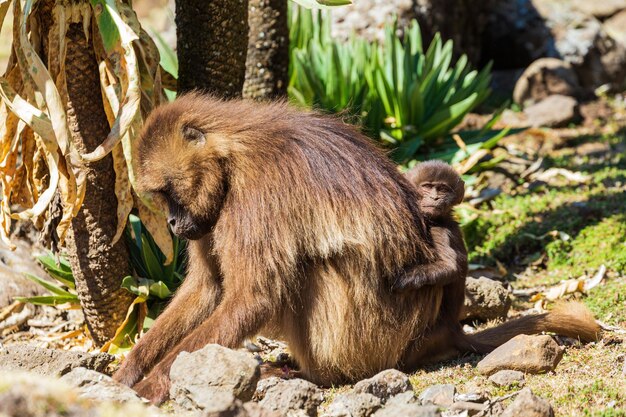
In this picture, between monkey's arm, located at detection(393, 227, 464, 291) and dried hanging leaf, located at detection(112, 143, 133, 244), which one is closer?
monkey's arm, located at detection(393, 227, 464, 291)

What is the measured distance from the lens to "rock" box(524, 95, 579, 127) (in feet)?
34.7

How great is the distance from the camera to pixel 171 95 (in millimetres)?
7285

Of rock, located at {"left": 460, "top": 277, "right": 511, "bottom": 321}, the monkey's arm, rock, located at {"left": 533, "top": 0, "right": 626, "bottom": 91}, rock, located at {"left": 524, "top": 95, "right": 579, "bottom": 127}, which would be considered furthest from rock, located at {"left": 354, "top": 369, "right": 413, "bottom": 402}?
rock, located at {"left": 533, "top": 0, "right": 626, "bottom": 91}

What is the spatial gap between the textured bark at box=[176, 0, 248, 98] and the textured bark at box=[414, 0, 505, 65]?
5.00 metres

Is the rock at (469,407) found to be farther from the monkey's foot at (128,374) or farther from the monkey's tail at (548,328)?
the monkey's foot at (128,374)

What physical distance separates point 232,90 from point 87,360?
2.33 meters

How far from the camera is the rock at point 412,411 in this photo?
11.6 ft

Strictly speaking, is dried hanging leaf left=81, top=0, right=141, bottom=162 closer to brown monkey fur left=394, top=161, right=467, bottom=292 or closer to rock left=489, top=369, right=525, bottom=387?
brown monkey fur left=394, top=161, right=467, bottom=292

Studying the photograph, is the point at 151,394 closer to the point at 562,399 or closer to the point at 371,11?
the point at 562,399

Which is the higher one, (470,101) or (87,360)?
(470,101)

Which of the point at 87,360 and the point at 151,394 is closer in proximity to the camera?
the point at 151,394

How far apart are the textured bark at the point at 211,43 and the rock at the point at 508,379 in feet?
9.14

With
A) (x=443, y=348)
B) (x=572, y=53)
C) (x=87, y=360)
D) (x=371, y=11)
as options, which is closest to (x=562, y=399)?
(x=443, y=348)

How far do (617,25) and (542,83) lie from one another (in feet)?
8.86
